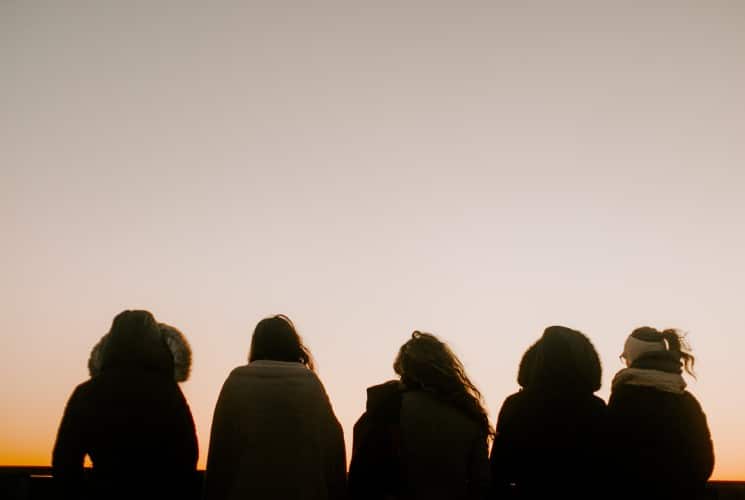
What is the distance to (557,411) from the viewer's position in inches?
172

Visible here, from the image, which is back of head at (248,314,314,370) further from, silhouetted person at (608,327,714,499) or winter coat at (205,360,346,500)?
silhouetted person at (608,327,714,499)

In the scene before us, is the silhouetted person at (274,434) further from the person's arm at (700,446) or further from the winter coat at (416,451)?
the person's arm at (700,446)

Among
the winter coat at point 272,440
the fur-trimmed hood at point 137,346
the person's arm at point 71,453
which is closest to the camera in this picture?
the person's arm at point 71,453

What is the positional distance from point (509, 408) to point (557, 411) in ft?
0.99

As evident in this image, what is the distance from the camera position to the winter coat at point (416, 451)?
4.32 metres

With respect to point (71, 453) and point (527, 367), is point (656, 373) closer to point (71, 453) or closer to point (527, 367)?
point (527, 367)

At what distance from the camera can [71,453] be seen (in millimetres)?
3934

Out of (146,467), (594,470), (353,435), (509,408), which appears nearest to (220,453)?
(146,467)

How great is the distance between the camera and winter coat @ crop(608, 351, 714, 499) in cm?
438

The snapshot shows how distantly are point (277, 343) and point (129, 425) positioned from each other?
1.02 meters

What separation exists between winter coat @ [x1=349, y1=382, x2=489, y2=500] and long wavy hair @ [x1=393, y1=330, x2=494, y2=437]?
0.05m

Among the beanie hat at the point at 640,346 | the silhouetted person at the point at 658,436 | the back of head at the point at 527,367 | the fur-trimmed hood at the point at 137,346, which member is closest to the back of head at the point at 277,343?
the fur-trimmed hood at the point at 137,346

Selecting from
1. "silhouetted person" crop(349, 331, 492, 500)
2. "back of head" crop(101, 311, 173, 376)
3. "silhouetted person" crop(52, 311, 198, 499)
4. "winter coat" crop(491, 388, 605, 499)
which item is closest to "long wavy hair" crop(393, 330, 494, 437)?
"silhouetted person" crop(349, 331, 492, 500)

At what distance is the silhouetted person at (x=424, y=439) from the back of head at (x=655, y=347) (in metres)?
1.10
